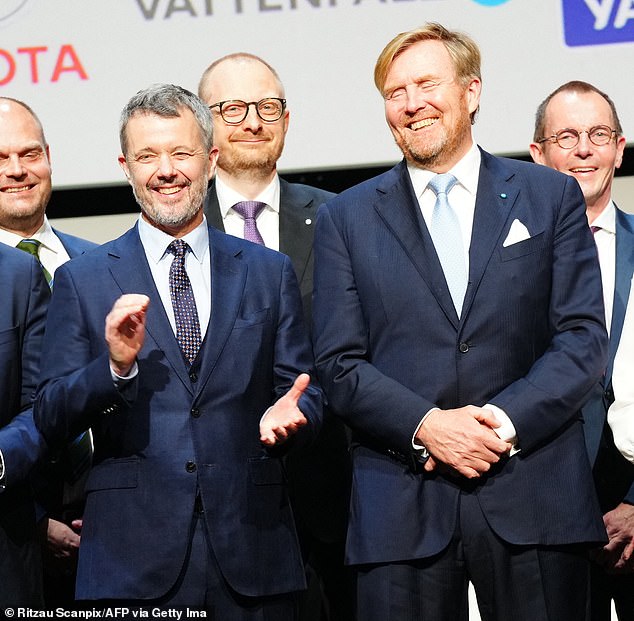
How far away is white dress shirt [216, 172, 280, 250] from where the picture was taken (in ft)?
11.4

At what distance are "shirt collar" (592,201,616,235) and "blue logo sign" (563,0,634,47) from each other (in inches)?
41.1

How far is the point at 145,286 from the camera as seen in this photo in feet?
8.91

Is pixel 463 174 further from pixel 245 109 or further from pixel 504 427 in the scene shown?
pixel 245 109

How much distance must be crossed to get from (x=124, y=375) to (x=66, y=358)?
0.21 m

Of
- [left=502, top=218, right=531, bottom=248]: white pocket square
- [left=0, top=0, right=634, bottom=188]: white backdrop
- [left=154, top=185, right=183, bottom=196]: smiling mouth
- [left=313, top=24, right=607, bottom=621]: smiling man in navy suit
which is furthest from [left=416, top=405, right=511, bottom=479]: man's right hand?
[left=0, top=0, right=634, bottom=188]: white backdrop

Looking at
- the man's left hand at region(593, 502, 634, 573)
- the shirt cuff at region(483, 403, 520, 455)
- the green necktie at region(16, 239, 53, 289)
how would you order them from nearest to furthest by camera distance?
the shirt cuff at region(483, 403, 520, 455) < the man's left hand at region(593, 502, 634, 573) < the green necktie at region(16, 239, 53, 289)

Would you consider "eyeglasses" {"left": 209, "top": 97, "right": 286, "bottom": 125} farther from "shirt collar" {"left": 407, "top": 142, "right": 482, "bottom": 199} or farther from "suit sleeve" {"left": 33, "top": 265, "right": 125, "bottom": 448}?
"suit sleeve" {"left": 33, "top": 265, "right": 125, "bottom": 448}

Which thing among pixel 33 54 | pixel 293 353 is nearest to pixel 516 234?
pixel 293 353

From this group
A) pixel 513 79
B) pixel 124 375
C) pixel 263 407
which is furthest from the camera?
pixel 513 79

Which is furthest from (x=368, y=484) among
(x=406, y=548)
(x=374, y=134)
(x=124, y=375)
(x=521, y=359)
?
(x=374, y=134)

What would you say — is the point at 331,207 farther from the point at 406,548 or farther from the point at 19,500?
the point at 19,500

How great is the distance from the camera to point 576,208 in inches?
109

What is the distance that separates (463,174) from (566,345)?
0.52 meters

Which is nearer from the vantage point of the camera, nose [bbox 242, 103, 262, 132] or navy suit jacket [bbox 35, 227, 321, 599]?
navy suit jacket [bbox 35, 227, 321, 599]
